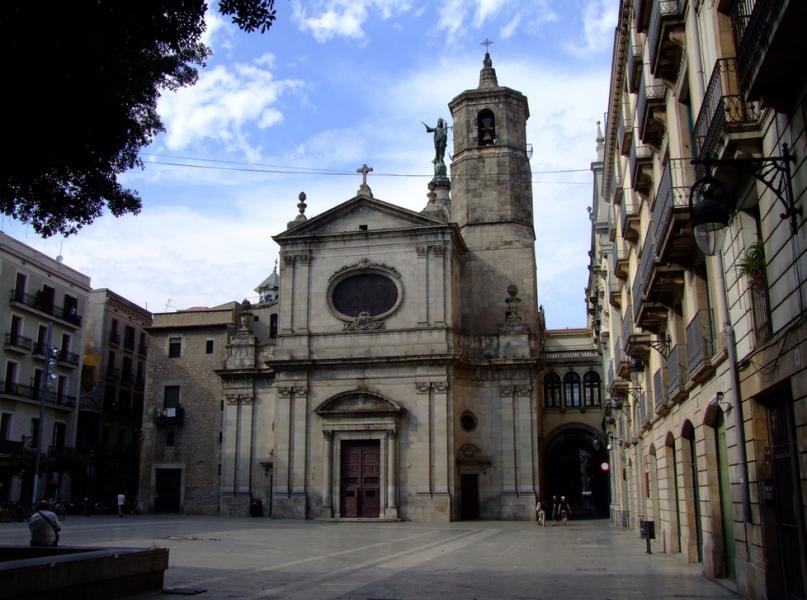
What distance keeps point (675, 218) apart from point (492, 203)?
A: 32217 mm

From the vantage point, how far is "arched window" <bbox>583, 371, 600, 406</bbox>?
43.2 metres

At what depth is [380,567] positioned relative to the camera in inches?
661

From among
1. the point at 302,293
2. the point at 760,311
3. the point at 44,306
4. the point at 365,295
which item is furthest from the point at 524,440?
the point at 760,311

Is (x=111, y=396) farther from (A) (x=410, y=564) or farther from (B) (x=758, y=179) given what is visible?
(B) (x=758, y=179)

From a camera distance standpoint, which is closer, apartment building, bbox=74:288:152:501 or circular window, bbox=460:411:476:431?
circular window, bbox=460:411:476:431

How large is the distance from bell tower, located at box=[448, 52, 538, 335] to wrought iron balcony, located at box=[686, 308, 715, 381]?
92.8 ft

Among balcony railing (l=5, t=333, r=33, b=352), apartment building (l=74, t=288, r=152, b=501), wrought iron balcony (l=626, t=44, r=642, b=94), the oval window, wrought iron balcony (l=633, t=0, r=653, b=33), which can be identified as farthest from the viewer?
apartment building (l=74, t=288, r=152, b=501)

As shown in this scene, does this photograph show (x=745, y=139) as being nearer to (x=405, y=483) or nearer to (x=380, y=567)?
(x=380, y=567)

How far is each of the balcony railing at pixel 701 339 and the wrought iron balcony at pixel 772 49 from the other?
5272 mm

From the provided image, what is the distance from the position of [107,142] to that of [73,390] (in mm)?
39354

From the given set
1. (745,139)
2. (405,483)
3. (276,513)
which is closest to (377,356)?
(405,483)

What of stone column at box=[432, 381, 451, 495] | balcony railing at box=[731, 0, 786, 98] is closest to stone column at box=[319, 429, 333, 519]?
stone column at box=[432, 381, 451, 495]

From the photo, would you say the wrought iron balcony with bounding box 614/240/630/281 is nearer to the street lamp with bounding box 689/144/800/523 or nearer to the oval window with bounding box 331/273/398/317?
the street lamp with bounding box 689/144/800/523

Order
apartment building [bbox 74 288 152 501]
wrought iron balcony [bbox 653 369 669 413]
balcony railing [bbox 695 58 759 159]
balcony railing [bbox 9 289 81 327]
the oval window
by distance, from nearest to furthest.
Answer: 1. balcony railing [bbox 695 58 759 159]
2. wrought iron balcony [bbox 653 369 669 413]
3. the oval window
4. balcony railing [bbox 9 289 81 327]
5. apartment building [bbox 74 288 152 501]
